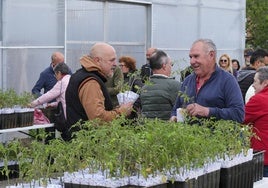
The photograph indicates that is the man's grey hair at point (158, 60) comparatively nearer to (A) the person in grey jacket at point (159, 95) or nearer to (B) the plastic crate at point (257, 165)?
(A) the person in grey jacket at point (159, 95)

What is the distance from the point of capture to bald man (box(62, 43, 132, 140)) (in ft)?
15.2

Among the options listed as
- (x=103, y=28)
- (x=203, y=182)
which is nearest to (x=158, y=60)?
(x=203, y=182)

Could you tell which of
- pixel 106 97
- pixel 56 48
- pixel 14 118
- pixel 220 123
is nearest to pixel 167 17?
pixel 56 48

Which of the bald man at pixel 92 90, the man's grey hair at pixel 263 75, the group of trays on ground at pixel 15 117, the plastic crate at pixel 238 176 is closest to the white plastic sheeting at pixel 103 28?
the group of trays on ground at pixel 15 117

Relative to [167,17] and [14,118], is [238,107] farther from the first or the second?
[167,17]

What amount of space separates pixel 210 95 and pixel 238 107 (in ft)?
0.71

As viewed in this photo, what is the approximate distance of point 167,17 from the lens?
13867mm

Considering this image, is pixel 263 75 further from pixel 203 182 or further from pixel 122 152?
pixel 122 152

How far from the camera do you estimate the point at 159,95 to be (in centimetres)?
588

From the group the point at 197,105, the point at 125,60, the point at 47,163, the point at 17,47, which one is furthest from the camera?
the point at 17,47

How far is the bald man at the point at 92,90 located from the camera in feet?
15.2

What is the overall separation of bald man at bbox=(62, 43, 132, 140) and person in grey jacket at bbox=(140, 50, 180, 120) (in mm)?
1070

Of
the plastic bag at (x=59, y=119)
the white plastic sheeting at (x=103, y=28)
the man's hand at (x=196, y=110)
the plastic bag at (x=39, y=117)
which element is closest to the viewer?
the man's hand at (x=196, y=110)

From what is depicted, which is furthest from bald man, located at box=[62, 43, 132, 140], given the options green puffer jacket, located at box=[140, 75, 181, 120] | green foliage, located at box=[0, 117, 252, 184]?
green foliage, located at box=[0, 117, 252, 184]
